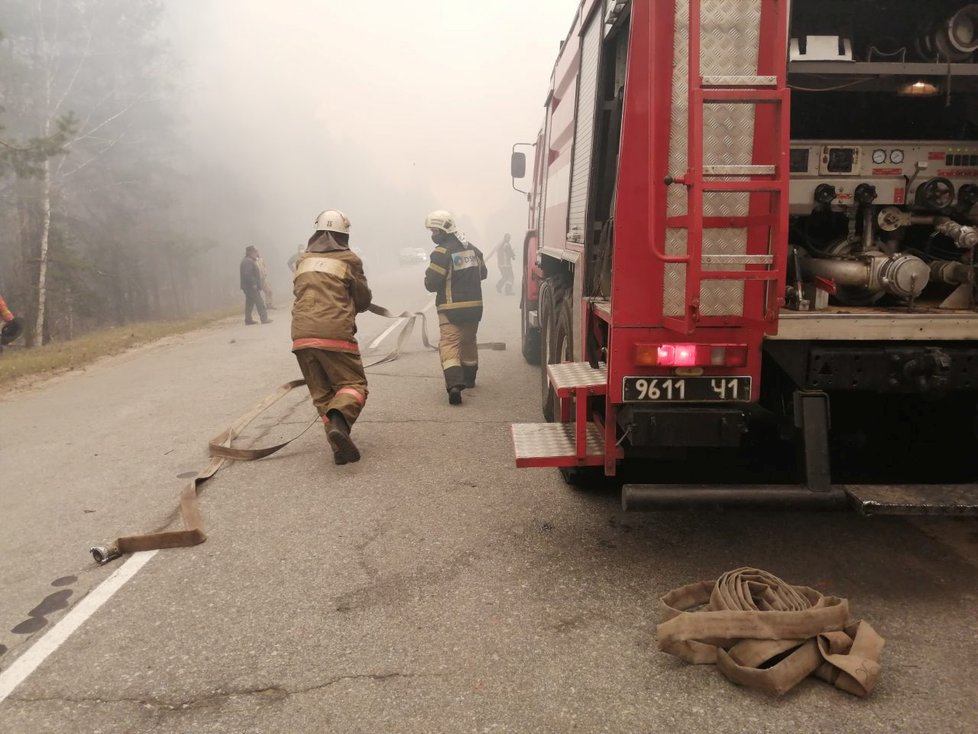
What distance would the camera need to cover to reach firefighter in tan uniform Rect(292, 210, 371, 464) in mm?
5922

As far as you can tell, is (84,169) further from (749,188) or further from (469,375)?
(749,188)

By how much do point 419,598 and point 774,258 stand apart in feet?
6.86

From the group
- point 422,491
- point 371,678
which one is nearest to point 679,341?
point 371,678

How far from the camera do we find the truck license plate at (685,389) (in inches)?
137

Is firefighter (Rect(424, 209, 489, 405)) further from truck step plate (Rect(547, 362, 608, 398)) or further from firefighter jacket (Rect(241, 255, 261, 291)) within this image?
firefighter jacket (Rect(241, 255, 261, 291))

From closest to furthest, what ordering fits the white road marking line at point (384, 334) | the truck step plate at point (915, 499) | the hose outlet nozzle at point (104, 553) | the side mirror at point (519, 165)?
the truck step plate at point (915, 499), the hose outlet nozzle at point (104, 553), the side mirror at point (519, 165), the white road marking line at point (384, 334)

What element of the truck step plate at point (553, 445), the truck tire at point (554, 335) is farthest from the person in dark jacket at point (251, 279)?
the truck step plate at point (553, 445)

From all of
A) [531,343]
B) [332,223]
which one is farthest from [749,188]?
[531,343]

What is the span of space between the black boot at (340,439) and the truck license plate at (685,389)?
277 centimetres

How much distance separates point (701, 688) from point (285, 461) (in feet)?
13.0

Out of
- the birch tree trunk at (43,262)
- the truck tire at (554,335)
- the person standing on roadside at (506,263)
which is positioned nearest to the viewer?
the truck tire at (554,335)

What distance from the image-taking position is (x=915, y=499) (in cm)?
320

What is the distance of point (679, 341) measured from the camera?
348 cm

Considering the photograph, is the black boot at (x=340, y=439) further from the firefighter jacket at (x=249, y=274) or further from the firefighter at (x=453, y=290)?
the firefighter jacket at (x=249, y=274)
